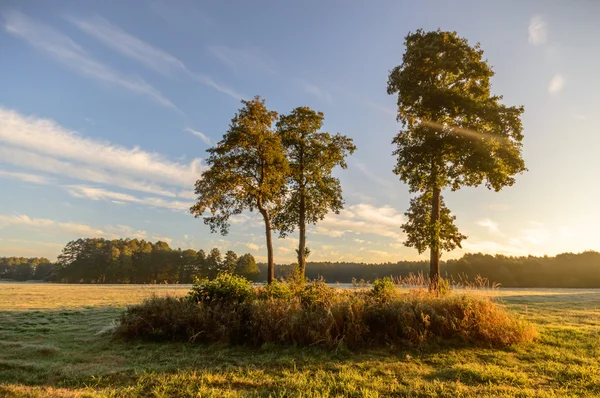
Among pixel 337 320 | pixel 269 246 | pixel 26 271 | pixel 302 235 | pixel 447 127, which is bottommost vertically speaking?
pixel 26 271

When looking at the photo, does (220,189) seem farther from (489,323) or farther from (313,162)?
(489,323)

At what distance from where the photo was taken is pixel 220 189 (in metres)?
23.8

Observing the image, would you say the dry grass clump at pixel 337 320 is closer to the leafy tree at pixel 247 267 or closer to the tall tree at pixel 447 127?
the tall tree at pixel 447 127

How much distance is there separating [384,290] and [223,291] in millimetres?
5349

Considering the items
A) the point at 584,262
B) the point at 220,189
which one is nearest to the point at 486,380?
the point at 220,189

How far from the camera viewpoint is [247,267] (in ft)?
275

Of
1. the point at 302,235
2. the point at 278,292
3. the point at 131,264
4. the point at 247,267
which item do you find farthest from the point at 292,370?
the point at 131,264

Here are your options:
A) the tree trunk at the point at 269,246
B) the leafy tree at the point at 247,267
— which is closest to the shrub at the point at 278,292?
the tree trunk at the point at 269,246

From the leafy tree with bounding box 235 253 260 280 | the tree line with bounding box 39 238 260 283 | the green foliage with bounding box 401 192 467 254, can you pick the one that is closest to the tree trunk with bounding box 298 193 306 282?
the green foliage with bounding box 401 192 467 254

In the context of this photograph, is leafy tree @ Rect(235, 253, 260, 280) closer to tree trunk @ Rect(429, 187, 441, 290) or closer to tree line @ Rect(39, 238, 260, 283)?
tree line @ Rect(39, 238, 260, 283)

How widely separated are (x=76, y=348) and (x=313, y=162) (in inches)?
805

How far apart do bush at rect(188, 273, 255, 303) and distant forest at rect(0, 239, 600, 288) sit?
165 feet

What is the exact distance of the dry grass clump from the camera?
9.14m

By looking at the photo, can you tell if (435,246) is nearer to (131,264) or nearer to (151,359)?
(151,359)
